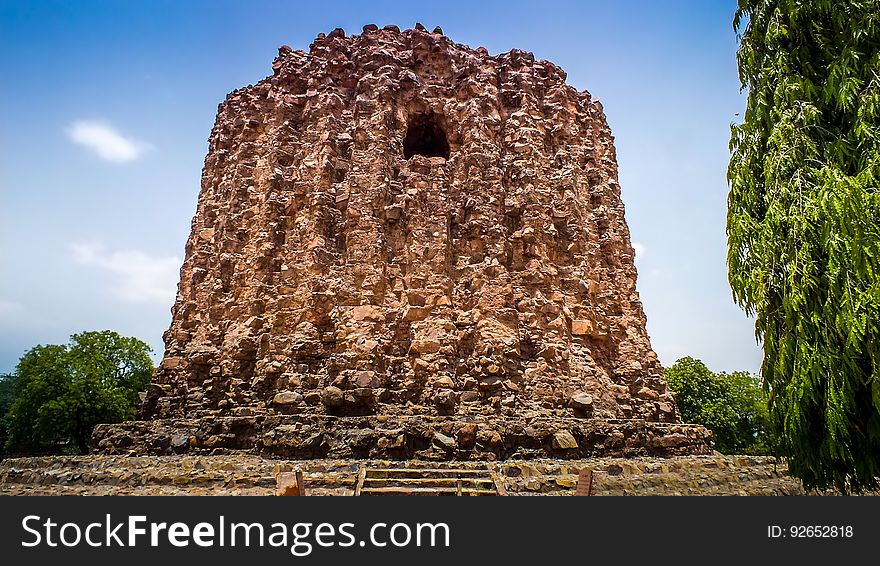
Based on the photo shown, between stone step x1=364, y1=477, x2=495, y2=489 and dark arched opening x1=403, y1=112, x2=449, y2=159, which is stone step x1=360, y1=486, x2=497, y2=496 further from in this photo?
dark arched opening x1=403, y1=112, x2=449, y2=159

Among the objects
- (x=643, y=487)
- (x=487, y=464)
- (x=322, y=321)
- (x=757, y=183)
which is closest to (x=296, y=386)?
(x=322, y=321)

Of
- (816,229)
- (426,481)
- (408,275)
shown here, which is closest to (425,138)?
(408,275)

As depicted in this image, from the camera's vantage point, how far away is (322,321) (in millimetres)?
15156

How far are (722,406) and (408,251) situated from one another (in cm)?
1718

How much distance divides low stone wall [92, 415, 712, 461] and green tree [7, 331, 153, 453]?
10.3m

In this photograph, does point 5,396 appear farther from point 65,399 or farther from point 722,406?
point 722,406

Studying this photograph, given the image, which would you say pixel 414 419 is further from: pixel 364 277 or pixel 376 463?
pixel 364 277

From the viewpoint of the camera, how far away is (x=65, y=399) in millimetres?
21969

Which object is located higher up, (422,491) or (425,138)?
(425,138)

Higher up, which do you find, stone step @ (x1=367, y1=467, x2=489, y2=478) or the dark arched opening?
the dark arched opening

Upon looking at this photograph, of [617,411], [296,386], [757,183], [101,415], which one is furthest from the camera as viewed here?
[101,415]

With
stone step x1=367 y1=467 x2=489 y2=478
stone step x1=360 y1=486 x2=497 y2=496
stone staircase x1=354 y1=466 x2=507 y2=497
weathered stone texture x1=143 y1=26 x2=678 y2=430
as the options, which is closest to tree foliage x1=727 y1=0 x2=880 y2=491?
stone step x1=360 y1=486 x2=497 y2=496

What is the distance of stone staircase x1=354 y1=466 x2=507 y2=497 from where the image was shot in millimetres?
9461

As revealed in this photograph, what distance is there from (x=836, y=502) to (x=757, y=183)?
159 inches
